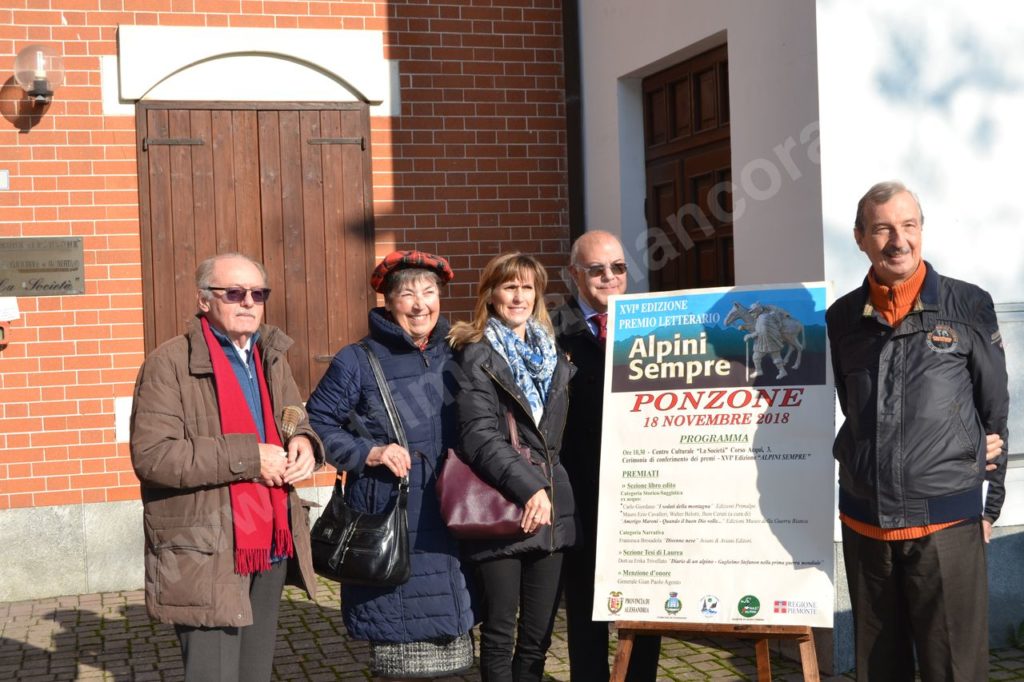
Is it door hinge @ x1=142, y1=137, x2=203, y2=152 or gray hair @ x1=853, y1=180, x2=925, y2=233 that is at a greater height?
door hinge @ x1=142, y1=137, x2=203, y2=152

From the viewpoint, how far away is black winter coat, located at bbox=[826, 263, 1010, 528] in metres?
3.23

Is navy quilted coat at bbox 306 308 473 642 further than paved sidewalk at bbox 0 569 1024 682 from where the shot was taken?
No

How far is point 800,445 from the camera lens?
363 cm

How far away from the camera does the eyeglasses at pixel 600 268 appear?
13.2ft

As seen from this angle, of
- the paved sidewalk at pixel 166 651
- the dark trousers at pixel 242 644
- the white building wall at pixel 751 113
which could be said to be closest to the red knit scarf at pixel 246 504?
the dark trousers at pixel 242 644

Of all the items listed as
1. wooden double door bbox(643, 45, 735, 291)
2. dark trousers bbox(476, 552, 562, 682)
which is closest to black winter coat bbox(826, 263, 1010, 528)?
dark trousers bbox(476, 552, 562, 682)

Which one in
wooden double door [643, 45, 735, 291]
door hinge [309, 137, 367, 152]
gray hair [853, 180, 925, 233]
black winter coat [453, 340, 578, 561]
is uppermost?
door hinge [309, 137, 367, 152]

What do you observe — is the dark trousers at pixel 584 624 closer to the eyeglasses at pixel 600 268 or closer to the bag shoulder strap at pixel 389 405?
the bag shoulder strap at pixel 389 405

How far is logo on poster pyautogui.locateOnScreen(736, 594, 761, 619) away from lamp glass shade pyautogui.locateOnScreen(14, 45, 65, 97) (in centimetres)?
501

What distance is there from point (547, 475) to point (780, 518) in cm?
73

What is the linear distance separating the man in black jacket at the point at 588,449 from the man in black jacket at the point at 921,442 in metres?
0.93

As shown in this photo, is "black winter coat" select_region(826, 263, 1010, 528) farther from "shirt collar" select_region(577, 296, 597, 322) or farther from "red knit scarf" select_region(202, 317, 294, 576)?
"red knit scarf" select_region(202, 317, 294, 576)

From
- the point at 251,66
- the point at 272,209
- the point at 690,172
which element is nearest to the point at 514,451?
the point at 690,172

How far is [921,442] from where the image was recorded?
3225 mm
